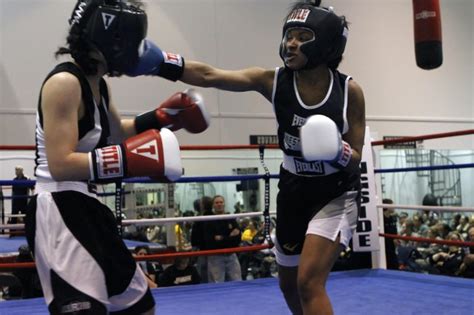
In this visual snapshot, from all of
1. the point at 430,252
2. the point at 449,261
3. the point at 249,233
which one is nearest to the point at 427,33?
the point at 449,261

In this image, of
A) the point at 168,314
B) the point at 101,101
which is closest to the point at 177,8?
the point at 168,314

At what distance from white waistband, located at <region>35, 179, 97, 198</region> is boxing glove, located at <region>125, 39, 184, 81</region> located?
366 mm

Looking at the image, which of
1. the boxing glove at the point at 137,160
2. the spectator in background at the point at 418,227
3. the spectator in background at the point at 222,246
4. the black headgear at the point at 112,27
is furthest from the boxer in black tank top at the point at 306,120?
the spectator in background at the point at 418,227

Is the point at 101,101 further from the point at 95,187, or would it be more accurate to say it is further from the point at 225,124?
the point at 225,124

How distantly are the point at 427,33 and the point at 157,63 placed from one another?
1549 millimetres

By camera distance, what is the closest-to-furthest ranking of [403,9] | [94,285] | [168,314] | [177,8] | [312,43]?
[94,285]
[312,43]
[168,314]
[177,8]
[403,9]

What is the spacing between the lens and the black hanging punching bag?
271 cm

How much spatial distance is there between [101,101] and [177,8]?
668 centimetres

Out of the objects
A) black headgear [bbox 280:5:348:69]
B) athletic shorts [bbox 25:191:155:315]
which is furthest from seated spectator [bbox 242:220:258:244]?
athletic shorts [bbox 25:191:155:315]

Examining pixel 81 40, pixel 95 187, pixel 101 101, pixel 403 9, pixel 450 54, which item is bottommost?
pixel 95 187

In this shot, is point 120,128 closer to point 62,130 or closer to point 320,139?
point 62,130

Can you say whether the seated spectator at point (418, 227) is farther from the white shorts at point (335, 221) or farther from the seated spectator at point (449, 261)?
the white shorts at point (335, 221)

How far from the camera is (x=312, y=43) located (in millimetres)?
1749

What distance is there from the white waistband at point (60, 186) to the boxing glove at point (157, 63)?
0.37m
